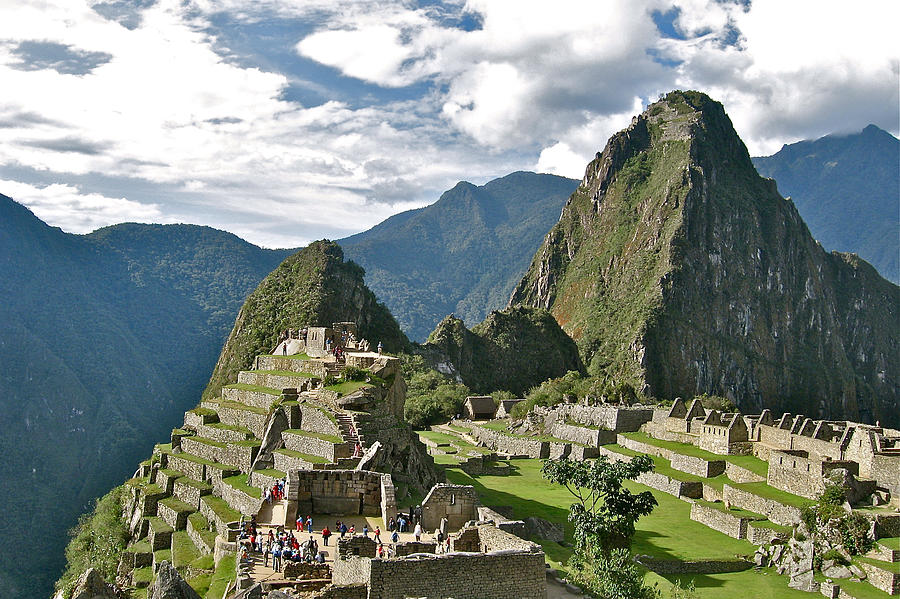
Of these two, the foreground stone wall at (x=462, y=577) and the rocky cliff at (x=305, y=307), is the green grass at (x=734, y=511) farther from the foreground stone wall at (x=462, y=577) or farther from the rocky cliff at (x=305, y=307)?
the rocky cliff at (x=305, y=307)

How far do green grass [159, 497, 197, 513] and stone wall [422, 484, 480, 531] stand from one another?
694 inches

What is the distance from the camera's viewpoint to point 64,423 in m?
89.4

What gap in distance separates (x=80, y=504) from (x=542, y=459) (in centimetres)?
4271

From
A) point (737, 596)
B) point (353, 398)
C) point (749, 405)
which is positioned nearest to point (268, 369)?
point (353, 398)

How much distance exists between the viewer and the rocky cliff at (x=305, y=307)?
91625 millimetres

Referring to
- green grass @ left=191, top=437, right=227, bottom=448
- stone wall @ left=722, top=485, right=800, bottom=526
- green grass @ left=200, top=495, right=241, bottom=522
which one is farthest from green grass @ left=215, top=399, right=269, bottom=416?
stone wall @ left=722, top=485, right=800, bottom=526

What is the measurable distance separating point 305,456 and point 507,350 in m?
120

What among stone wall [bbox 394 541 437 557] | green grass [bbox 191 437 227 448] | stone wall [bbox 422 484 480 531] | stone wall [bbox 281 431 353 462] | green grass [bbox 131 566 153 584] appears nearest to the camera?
stone wall [bbox 394 541 437 557]

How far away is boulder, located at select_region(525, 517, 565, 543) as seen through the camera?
104 ft

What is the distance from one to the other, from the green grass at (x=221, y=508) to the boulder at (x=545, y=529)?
10877mm

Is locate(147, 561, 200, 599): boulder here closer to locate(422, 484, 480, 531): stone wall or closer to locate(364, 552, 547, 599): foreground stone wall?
locate(364, 552, 547, 599): foreground stone wall

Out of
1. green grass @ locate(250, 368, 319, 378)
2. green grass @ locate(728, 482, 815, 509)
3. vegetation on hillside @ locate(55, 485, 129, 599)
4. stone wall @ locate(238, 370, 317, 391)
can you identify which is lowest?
vegetation on hillside @ locate(55, 485, 129, 599)

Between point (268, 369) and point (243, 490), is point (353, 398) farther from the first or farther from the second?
point (268, 369)

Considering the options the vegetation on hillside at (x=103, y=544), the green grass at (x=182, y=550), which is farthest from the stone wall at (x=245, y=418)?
the vegetation on hillside at (x=103, y=544)
